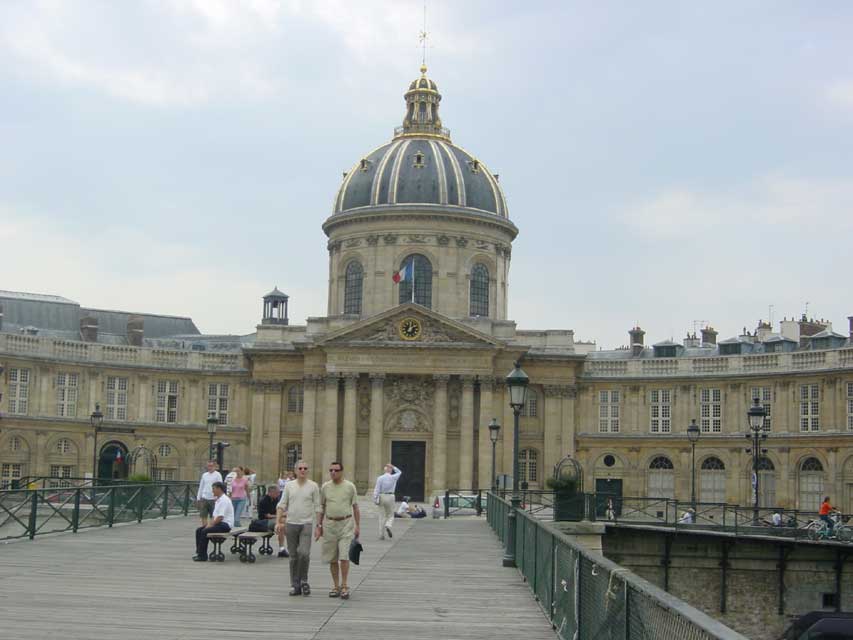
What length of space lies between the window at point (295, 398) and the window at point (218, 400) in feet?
14.3

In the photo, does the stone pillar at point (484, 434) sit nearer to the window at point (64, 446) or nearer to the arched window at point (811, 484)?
the arched window at point (811, 484)

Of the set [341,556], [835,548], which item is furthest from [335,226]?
[341,556]

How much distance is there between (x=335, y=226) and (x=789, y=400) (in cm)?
3156

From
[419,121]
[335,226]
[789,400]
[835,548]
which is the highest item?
[419,121]

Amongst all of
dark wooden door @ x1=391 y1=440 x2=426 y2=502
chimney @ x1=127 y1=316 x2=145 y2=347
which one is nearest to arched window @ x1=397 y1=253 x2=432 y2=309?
dark wooden door @ x1=391 y1=440 x2=426 y2=502

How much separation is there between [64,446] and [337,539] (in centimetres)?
5953

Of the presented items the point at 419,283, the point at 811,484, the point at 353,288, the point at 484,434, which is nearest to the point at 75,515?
the point at 484,434

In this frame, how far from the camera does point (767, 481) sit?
74.2 meters

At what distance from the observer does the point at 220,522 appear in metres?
26.6

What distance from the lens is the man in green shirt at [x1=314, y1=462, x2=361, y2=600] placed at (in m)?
20.4

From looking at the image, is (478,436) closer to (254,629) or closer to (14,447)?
(14,447)

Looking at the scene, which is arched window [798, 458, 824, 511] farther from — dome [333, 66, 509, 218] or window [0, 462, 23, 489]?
window [0, 462, 23, 489]

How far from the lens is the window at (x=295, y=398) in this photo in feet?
263

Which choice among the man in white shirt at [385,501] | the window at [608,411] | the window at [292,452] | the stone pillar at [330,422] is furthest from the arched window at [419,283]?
the man in white shirt at [385,501]
